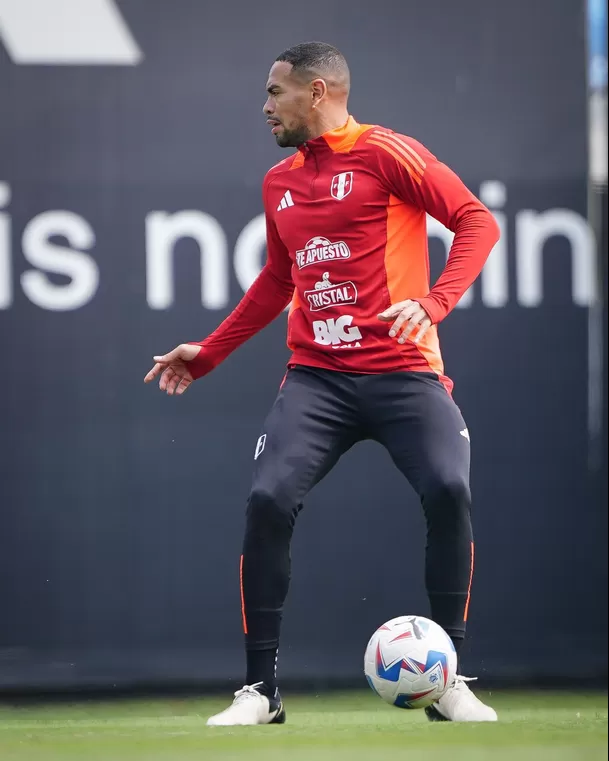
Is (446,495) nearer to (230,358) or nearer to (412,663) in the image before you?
(412,663)

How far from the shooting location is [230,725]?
3.05m

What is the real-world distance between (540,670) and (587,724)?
1.68 m

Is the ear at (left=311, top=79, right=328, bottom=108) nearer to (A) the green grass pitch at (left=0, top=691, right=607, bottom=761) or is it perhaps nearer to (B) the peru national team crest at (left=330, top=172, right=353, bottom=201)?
(B) the peru national team crest at (left=330, top=172, right=353, bottom=201)

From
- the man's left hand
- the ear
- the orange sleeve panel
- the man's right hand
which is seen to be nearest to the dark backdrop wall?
the man's right hand

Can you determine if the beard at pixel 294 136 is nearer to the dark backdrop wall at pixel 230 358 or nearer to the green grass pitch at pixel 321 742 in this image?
the dark backdrop wall at pixel 230 358

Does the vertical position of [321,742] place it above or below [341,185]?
below

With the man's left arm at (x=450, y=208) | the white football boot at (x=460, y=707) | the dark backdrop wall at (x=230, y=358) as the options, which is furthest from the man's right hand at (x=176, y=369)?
the white football boot at (x=460, y=707)

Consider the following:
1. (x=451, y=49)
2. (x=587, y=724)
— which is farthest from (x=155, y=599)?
(x=451, y=49)

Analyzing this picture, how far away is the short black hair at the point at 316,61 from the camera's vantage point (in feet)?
11.2

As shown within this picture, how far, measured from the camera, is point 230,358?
470 centimetres

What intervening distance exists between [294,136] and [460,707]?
5.16 ft

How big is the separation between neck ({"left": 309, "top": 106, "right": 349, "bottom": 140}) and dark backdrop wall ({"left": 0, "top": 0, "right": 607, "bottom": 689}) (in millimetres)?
1267

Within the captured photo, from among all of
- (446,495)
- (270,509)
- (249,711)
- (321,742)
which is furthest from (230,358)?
(321,742)

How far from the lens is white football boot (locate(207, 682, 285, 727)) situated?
10.1 ft
